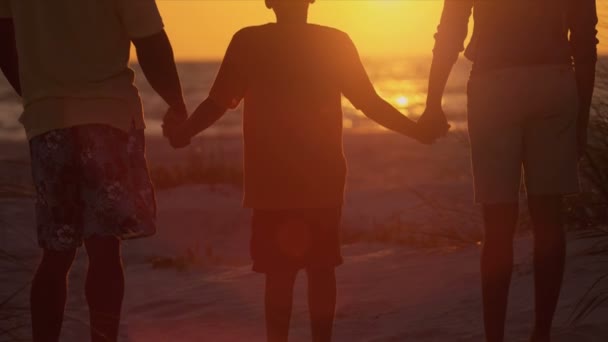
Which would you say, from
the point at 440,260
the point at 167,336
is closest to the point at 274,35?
the point at 167,336

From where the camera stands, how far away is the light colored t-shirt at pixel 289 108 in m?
4.22

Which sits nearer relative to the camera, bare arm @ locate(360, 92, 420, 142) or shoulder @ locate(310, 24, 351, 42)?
shoulder @ locate(310, 24, 351, 42)

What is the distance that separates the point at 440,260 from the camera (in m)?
6.76

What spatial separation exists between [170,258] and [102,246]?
13.5 feet

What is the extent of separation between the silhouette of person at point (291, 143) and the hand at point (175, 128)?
0.17 ft

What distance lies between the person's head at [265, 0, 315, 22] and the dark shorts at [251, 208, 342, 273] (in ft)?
2.46

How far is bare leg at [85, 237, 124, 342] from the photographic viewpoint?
393 cm

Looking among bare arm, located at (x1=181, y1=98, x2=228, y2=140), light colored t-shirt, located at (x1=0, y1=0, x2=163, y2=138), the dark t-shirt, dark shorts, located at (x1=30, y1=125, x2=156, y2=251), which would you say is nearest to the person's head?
bare arm, located at (x1=181, y1=98, x2=228, y2=140)

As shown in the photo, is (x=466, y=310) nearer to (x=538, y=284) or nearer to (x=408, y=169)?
(x=538, y=284)

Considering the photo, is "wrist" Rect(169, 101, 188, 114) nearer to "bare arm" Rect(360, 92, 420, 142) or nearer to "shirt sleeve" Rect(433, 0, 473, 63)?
"bare arm" Rect(360, 92, 420, 142)

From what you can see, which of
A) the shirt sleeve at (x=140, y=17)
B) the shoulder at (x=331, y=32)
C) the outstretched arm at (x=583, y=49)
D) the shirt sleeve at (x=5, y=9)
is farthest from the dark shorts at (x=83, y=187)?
the outstretched arm at (x=583, y=49)

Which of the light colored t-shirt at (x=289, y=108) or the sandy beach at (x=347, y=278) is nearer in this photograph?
the light colored t-shirt at (x=289, y=108)

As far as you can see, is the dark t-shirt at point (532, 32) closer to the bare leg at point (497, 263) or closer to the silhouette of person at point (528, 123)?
the silhouette of person at point (528, 123)

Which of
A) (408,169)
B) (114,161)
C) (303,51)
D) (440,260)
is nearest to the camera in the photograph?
(114,161)
